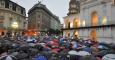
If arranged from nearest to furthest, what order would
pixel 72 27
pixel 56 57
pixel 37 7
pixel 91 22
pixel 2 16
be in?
pixel 56 57 → pixel 91 22 → pixel 2 16 → pixel 72 27 → pixel 37 7

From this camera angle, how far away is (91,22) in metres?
54.6

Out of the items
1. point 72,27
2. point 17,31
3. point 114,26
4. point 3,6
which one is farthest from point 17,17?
point 114,26

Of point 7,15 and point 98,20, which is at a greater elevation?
point 7,15

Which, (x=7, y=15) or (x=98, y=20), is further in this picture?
(x=7, y=15)

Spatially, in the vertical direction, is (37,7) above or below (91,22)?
above

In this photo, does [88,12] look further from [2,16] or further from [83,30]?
[2,16]

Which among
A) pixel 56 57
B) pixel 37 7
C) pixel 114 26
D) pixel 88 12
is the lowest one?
pixel 56 57

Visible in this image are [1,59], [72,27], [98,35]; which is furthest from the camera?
[72,27]

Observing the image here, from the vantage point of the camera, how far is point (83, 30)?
5694 centimetres

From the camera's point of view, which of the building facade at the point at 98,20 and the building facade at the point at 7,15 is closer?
the building facade at the point at 98,20

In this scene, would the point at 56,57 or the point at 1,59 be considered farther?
the point at 56,57

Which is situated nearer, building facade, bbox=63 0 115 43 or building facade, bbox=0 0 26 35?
building facade, bbox=63 0 115 43

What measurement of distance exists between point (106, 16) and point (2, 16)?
2883 cm

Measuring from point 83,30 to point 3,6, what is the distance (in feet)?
73.6
